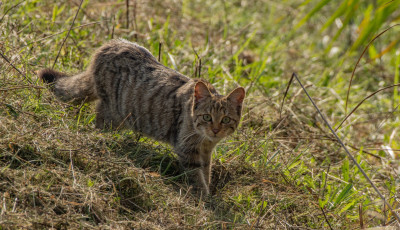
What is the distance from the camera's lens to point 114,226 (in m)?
3.15

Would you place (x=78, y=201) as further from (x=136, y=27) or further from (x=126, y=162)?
(x=136, y=27)

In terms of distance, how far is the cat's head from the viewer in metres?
4.20

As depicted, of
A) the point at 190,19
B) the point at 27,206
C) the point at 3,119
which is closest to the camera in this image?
the point at 27,206

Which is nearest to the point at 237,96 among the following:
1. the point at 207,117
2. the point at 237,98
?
the point at 237,98

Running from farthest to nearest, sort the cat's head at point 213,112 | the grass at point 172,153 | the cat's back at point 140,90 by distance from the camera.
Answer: the cat's back at point 140,90 → the cat's head at point 213,112 → the grass at point 172,153

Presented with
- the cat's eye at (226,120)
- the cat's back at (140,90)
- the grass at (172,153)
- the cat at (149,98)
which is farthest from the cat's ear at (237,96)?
the grass at (172,153)

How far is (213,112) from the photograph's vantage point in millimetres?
4227

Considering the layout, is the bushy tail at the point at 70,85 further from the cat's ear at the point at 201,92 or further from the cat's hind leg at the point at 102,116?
the cat's ear at the point at 201,92

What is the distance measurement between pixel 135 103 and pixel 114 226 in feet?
5.77

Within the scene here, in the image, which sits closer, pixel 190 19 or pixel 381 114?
pixel 381 114

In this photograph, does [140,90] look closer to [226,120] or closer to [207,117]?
[207,117]

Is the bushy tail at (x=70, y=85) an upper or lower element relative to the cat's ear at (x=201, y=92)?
lower

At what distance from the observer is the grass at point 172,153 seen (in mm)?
3256

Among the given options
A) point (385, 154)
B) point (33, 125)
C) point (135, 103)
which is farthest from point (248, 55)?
point (33, 125)
